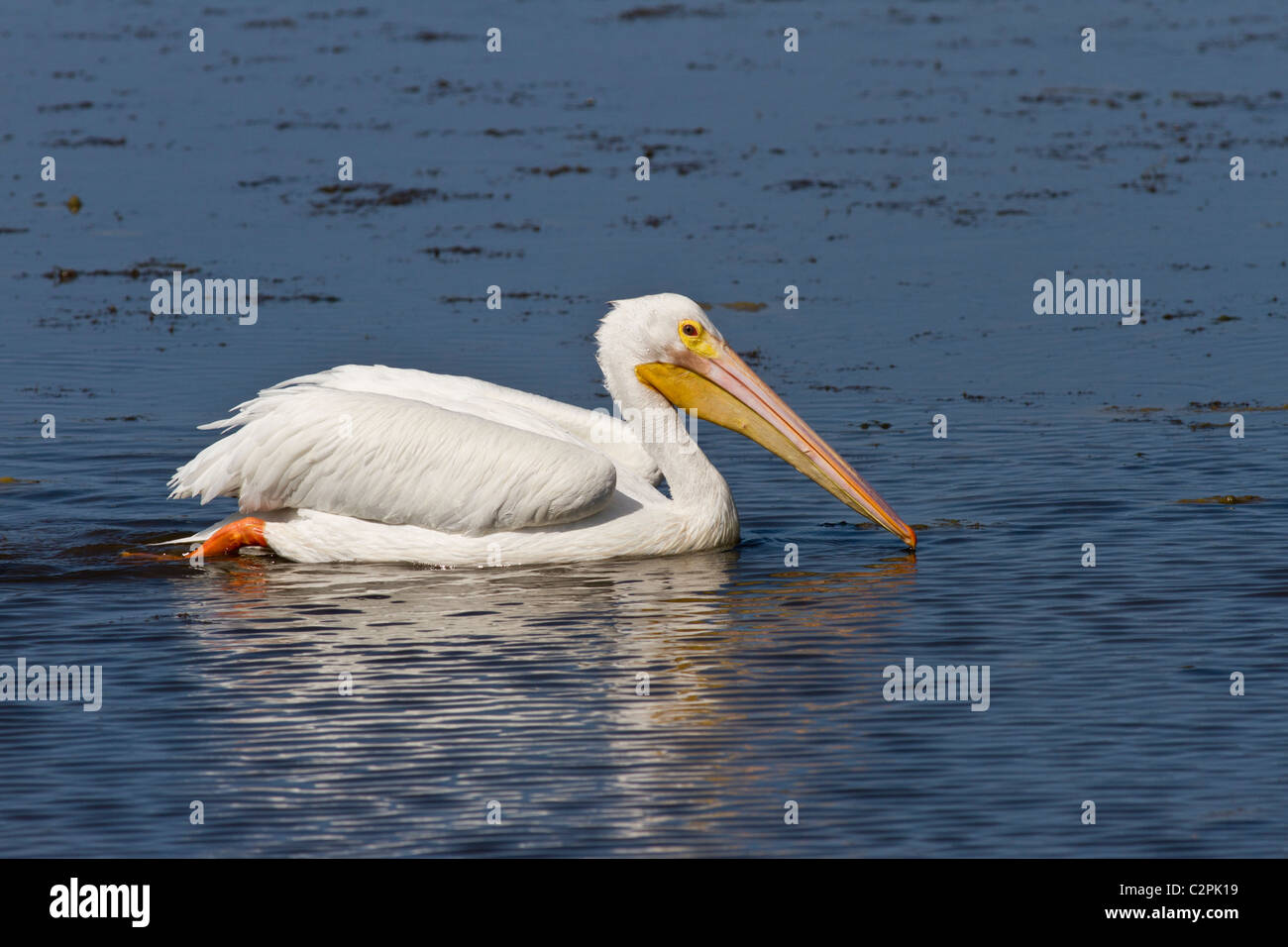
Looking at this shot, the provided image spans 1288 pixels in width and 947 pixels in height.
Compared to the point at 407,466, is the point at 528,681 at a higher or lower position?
lower

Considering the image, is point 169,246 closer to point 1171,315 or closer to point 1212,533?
point 1171,315

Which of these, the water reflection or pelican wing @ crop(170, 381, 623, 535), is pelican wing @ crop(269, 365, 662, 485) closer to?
pelican wing @ crop(170, 381, 623, 535)

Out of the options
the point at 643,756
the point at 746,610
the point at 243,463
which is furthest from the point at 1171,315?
the point at 643,756

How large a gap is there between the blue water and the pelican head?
15.8 inches

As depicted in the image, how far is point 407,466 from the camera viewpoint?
8.59m

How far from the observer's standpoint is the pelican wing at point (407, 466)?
336 inches

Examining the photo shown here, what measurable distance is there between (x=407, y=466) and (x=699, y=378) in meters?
1.46

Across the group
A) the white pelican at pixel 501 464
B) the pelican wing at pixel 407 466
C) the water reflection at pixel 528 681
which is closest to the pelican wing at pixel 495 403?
the white pelican at pixel 501 464

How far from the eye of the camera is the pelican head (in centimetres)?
902

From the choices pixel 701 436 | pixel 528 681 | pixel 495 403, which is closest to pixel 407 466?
pixel 495 403

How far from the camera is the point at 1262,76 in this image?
20984 millimetres

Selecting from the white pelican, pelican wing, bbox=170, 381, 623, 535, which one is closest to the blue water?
the white pelican

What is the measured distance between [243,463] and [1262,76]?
15489 millimetres

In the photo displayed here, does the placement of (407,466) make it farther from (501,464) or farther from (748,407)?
(748,407)
